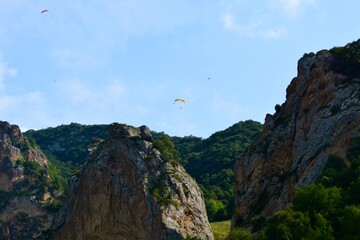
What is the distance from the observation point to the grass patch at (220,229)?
120 metres

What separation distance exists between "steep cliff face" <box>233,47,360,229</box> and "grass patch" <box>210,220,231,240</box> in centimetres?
2016

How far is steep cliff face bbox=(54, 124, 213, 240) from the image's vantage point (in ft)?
345

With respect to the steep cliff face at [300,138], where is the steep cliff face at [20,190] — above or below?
above

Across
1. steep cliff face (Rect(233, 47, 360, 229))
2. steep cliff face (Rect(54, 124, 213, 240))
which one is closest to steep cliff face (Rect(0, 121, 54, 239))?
steep cliff face (Rect(54, 124, 213, 240))

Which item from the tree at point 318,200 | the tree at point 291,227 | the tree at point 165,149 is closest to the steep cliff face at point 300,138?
the tree at point 318,200

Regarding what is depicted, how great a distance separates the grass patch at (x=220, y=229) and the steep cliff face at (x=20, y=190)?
54930mm

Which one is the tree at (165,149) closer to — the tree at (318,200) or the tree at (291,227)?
the tree at (318,200)

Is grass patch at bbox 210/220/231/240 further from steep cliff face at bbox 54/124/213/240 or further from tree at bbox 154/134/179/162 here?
tree at bbox 154/134/179/162

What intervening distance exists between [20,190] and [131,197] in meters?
75.7

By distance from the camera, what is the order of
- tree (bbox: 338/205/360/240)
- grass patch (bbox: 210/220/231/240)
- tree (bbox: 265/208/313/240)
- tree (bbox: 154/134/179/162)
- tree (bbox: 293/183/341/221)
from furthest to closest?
grass patch (bbox: 210/220/231/240) < tree (bbox: 154/134/179/162) < tree (bbox: 293/183/341/221) < tree (bbox: 265/208/313/240) < tree (bbox: 338/205/360/240)

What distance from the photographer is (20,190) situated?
571ft

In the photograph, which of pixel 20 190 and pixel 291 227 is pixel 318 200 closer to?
pixel 291 227

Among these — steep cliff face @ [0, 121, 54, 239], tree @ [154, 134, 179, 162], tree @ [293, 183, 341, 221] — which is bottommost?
tree @ [293, 183, 341, 221]

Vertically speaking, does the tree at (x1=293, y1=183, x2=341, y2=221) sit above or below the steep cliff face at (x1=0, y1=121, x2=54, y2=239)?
below
